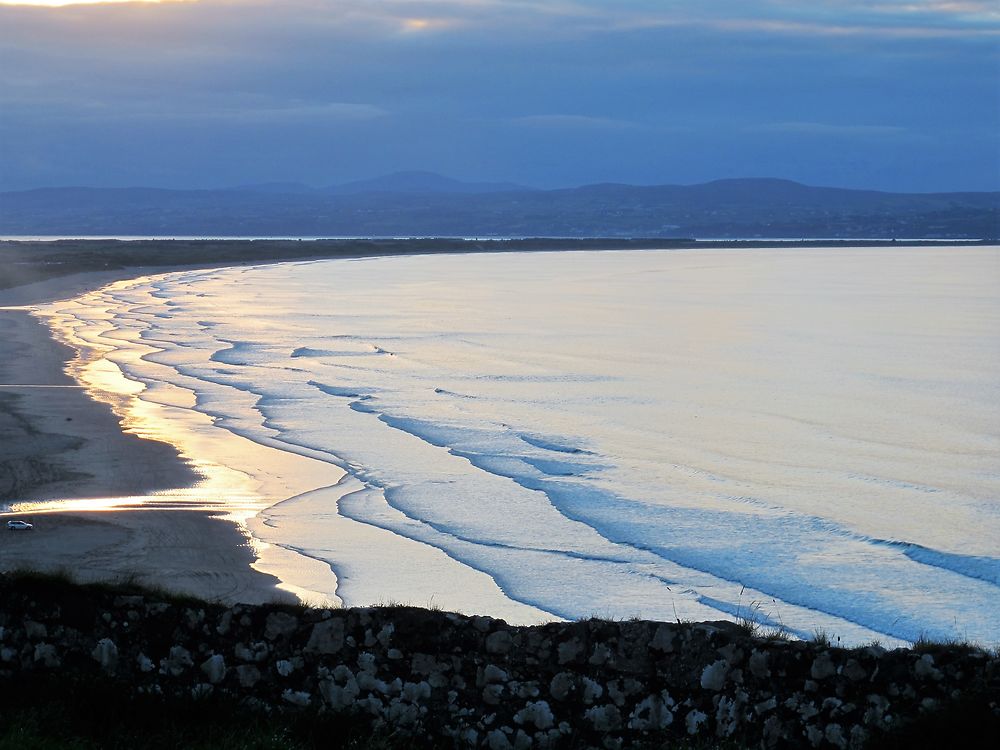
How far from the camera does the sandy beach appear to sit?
39.1 ft

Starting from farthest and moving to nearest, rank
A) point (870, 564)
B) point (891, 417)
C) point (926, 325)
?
point (926, 325) < point (891, 417) < point (870, 564)

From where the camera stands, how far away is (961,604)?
12164 mm

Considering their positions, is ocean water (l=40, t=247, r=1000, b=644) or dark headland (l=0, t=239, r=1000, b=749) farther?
ocean water (l=40, t=247, r=1000, b=644)

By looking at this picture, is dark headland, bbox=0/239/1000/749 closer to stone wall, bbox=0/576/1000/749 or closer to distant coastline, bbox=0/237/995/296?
stone wall, bbox=0/576/1000/749

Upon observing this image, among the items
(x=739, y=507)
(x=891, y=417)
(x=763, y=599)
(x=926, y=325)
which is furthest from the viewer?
(x=926, y=325)

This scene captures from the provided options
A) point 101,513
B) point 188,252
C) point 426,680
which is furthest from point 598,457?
point 188,252

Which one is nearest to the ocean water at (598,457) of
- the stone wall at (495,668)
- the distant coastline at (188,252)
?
the stone wall at (495,668)

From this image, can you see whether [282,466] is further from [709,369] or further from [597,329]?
[597,329]

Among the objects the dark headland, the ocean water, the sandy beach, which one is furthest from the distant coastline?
the dark headland

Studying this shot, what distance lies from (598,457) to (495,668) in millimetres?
13544

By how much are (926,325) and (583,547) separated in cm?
3756

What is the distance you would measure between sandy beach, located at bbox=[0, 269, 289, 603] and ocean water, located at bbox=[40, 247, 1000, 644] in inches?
20.8

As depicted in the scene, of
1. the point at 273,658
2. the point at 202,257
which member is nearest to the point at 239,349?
the point at 273,658

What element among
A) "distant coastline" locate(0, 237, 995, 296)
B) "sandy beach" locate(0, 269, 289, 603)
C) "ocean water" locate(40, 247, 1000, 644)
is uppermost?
"sandy beach" locate(0, 269, 289, 603)
